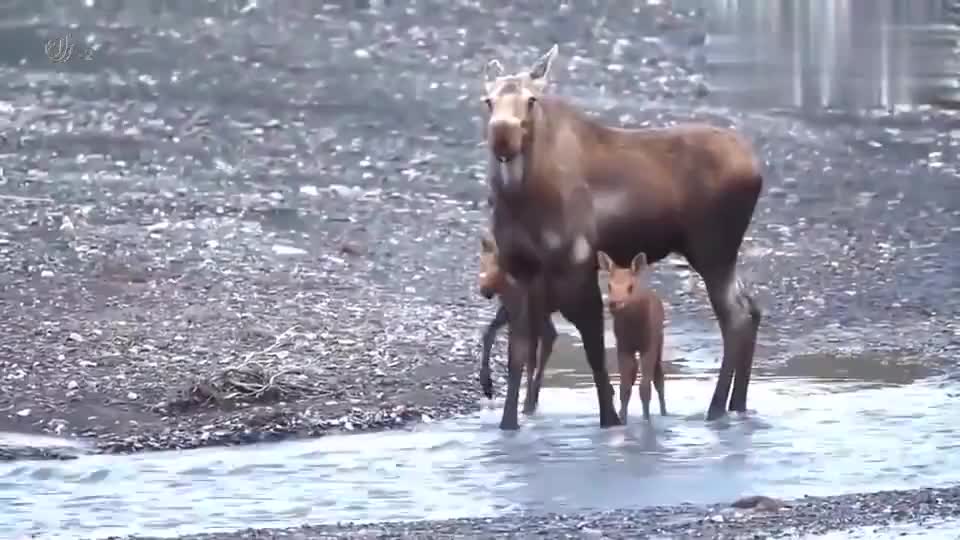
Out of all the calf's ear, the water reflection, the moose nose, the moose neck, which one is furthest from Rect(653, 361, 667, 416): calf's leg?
the water reflection

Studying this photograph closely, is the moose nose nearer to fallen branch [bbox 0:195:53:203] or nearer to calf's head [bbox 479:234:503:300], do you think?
calf's head [bbox 479:234:503:300]

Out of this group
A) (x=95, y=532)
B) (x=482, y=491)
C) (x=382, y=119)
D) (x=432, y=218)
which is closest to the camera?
(x=95, y=532)

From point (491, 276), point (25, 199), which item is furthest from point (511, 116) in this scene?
point (25, 199)

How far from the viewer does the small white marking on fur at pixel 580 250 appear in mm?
11149

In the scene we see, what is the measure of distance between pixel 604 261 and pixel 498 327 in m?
0.84

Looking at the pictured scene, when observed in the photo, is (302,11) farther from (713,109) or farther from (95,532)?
(95,532)

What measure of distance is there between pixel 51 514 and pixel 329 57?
14.3 meters

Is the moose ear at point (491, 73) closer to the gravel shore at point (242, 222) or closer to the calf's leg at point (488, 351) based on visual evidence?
the calf's leg at point (488, 351)

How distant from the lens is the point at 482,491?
9812 millimetres

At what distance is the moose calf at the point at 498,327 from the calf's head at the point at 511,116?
0.56 m

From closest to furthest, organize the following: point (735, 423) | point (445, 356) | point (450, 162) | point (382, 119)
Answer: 1. point (735, 423)
2. point (445, 356)
3. point (450, 162)
4. point (382, 119)

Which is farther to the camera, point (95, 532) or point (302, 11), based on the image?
point (302, 11)

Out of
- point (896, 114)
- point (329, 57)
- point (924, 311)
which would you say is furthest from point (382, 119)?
point (924, 311)

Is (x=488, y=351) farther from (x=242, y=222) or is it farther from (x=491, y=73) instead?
(x=242, y=222)
